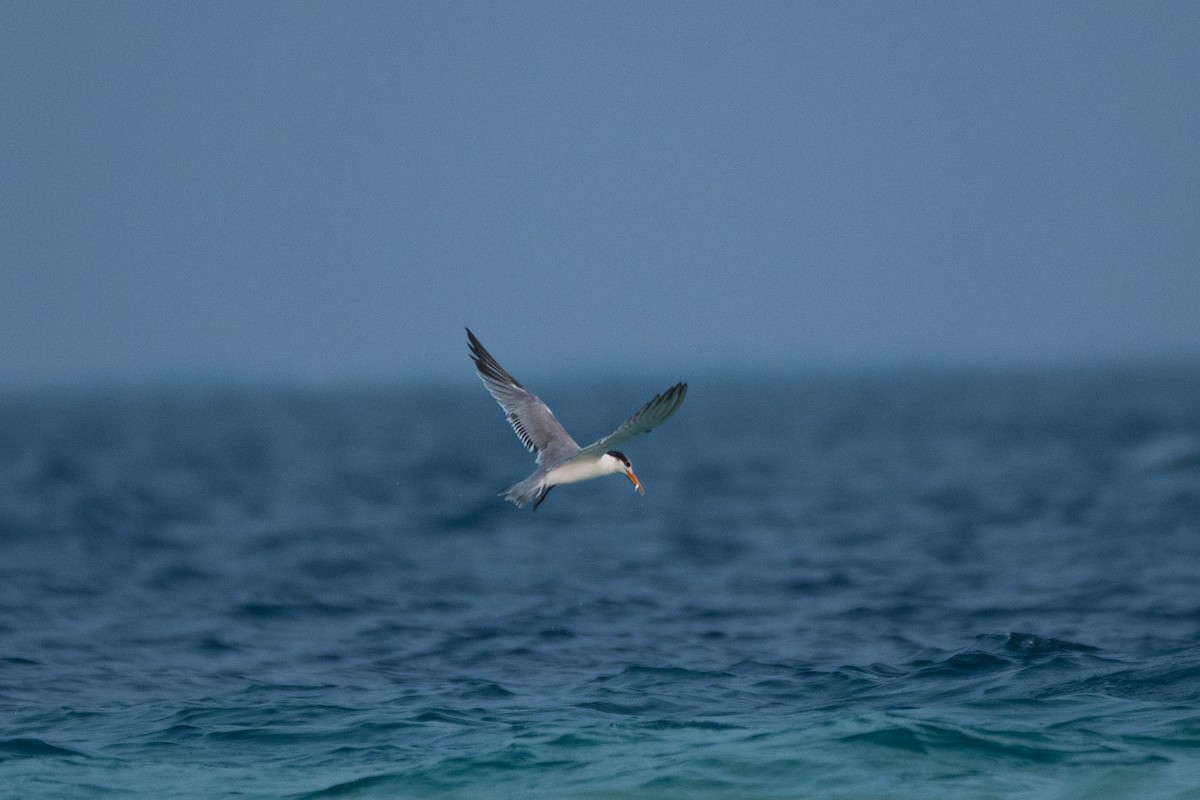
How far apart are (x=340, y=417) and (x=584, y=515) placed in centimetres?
6760

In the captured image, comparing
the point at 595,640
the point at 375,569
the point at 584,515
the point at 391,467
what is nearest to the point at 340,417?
the point at 391,467

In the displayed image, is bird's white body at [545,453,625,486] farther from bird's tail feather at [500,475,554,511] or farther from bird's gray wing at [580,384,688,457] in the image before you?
bird's gray wing at [580,384,688,457]

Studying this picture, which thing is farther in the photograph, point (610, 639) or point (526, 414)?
point (610, 639)

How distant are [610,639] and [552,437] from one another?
3304 mm

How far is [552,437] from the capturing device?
14.2 meters

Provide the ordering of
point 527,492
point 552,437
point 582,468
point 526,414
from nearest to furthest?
point 527,492
point 582,468
point 552,437
point 526,414

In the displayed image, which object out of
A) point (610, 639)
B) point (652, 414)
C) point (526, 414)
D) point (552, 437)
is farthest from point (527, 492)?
point (610, 639)

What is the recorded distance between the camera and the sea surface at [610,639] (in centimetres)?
1119

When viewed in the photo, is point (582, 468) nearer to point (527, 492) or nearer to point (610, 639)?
point (527, 492)

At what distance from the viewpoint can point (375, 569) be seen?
2342cm

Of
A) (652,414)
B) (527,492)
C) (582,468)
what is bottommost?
(527,492)

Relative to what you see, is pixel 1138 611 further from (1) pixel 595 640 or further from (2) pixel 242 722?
(2) pixel 242 722

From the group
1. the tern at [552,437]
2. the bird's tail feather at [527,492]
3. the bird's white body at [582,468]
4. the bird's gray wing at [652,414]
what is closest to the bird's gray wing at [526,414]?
the tern at [552,437]

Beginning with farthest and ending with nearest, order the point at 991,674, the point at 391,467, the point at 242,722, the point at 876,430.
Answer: the point at 876,430
the point at 391,467
the point at 991,674
the point at 242,722
